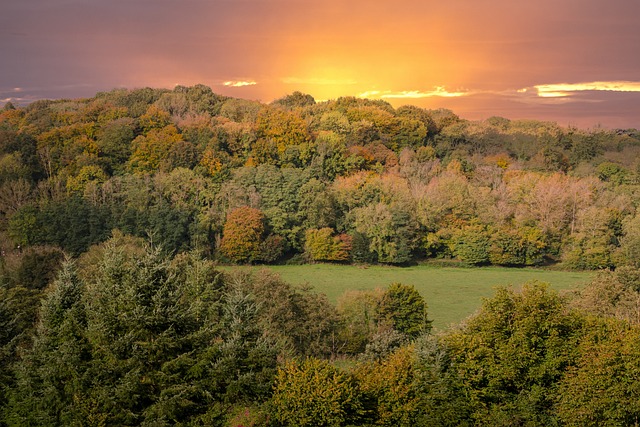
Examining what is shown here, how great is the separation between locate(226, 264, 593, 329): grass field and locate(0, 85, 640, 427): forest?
1977mm

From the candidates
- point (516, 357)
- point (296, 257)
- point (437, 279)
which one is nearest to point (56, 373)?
point (516, 357)

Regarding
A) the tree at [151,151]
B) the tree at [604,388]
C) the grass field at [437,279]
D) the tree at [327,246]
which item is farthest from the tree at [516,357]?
the tree at [151,151]

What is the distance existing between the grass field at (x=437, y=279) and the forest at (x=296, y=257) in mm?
1977

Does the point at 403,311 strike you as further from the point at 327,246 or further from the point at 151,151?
the point at 151,151

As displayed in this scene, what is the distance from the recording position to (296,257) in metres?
64.3

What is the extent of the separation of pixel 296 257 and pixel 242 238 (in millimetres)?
5290

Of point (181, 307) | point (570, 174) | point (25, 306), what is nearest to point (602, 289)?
point (181, 307)

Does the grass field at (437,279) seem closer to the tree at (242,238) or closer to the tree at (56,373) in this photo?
the tree at (242,238)

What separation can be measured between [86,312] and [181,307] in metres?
3.05

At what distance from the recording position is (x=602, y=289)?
112 feet

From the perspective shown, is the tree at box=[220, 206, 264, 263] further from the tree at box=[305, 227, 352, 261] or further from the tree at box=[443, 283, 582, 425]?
the tree at box=[443, 283, 582, 425]

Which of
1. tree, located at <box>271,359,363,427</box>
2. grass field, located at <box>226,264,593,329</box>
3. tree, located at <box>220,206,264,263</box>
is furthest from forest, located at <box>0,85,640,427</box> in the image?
grass field, located at <box>226,264,593,329</box>

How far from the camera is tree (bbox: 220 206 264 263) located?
6208cm

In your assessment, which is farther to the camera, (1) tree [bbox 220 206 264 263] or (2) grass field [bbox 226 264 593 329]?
(1) tree [bbox 220 206 264 263]
